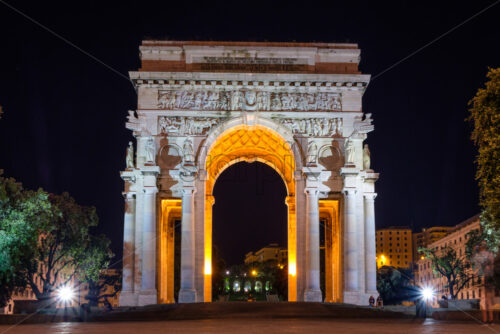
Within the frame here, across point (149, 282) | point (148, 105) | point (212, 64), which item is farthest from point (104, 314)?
point (212, 64)

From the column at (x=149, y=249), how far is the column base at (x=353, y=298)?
12835mm

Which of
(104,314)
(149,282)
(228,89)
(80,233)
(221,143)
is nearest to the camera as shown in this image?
(104,314)

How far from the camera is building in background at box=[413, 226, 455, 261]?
180 m

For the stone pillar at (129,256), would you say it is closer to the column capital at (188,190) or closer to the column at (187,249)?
the column at (187,249)

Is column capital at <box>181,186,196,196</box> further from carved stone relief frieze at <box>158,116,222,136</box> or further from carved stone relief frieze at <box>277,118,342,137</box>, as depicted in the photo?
carved stone relief frieze at <box>277,118,342,137</box>

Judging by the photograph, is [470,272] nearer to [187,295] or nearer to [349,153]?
[349,153]

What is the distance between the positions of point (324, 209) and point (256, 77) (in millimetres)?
12769

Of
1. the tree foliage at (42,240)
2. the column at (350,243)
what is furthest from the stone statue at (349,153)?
the tree foliage at (42,240)

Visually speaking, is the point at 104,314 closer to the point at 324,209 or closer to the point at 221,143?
the point at 221,143

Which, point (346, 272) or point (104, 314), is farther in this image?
point (346, 272)

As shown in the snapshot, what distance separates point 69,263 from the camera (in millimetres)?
58625

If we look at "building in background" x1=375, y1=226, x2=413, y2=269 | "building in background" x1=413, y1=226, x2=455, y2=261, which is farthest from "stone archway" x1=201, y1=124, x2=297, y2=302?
"building in background" x1=375, y1=226, x2=413, y2=269

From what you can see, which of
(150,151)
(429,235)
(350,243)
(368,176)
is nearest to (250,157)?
(150,151)

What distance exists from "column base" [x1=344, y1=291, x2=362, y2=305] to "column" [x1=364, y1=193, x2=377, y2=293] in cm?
131
